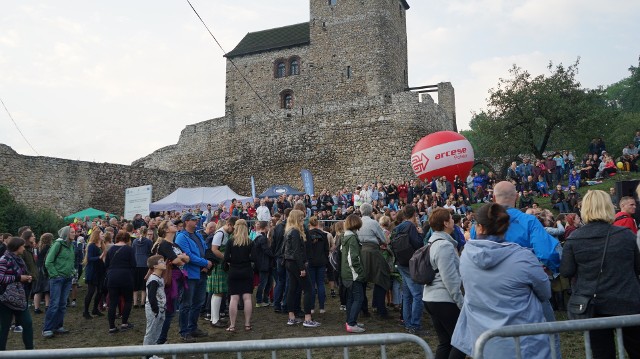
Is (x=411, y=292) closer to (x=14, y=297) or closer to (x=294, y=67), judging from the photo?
(x=14, y=297)

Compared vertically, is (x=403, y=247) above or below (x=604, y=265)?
above

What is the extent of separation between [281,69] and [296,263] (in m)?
32.5

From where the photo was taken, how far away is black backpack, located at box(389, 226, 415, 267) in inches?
294

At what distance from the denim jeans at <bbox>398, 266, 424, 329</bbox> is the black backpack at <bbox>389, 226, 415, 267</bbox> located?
13cm

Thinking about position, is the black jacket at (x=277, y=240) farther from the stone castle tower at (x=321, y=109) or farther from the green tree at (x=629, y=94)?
the green tree at (x=629, y=94)

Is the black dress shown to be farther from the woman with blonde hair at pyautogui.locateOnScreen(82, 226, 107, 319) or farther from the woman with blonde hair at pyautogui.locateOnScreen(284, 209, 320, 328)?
the woman with blonde hair at pyautogui.locateOnScreen(82, 226, 107, 319)

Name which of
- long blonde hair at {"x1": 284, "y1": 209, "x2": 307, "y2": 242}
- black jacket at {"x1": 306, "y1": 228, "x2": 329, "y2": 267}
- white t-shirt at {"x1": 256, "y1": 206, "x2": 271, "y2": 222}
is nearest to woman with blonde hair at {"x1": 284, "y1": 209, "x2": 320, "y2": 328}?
long blonde hair at {"x1": 284, "y1": 209, "x2": 307, "y2": 242}

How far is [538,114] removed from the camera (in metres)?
26.1

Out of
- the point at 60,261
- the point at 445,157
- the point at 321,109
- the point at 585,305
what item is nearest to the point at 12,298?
the point at 60,261

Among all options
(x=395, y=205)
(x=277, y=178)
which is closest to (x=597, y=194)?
(x=395, y=205)

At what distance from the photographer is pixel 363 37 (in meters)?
34.9

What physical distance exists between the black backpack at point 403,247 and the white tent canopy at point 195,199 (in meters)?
16.1

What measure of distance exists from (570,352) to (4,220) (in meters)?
20.3

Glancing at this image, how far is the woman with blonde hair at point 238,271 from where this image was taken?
24.7ft
